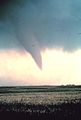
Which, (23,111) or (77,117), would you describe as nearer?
(77,117)

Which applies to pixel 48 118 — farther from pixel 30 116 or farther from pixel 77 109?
pixel 77 109

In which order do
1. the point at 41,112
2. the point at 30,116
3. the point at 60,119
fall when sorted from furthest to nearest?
1. the point at 41,112
2. the point at 30,116
3. the point at 60,119

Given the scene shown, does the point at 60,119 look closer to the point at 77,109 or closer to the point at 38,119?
the point at 38,119

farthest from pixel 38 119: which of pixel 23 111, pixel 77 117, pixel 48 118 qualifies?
pixel 23 111

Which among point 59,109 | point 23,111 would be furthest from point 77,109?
point 23,111

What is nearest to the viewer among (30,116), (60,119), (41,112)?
(60,119)

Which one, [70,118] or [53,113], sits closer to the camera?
[70,118]

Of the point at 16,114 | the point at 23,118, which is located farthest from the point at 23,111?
the point at 23,118

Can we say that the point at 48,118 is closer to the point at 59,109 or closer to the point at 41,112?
the point at 41,112
